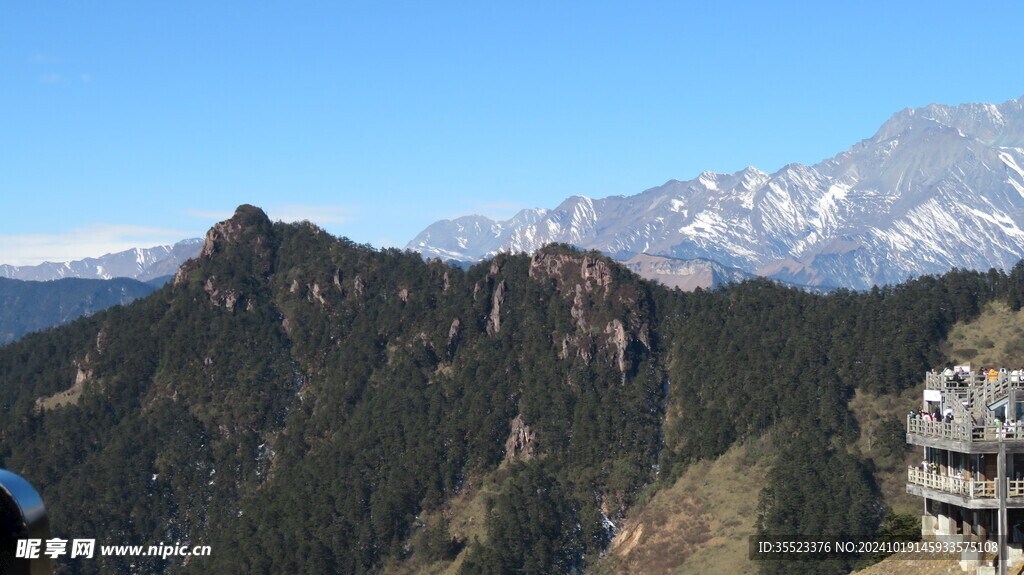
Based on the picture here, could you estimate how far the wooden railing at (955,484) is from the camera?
170ft

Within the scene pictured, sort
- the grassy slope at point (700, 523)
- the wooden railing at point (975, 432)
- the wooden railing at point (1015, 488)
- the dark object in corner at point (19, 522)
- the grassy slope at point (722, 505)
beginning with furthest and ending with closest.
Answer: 1. the grassy slope at point (700, 523)
2. the grassy slope at point (722, 505)
3. the wooden railing at point (975, 432)
4. the wooden railing at point (1015, 488)
5. the dark object in corner at point (19, 522)

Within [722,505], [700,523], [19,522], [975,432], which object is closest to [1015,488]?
[975,432]

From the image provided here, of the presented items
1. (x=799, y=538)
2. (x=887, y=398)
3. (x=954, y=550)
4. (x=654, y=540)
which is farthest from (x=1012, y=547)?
(x=887, y=398)

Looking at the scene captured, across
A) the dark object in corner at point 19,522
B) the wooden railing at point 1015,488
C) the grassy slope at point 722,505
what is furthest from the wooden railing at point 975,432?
the grassy slope at point 722,505

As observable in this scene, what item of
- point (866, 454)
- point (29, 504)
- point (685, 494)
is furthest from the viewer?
point (685, 494)

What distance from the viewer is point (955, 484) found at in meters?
53.6

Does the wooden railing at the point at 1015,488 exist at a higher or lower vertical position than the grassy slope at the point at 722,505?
higher

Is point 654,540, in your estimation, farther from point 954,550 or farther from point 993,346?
point 954,550

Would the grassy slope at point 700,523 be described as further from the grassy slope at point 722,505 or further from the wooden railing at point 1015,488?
the wooden railing at point 1015,488

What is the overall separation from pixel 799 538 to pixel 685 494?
30.3 metres

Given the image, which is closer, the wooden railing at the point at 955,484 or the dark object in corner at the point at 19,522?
the dark object in corner at the point at 19,522

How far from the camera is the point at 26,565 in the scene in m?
12.3

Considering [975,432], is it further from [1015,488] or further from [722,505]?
[722,505]

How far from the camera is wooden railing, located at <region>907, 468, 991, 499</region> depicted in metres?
51.8
